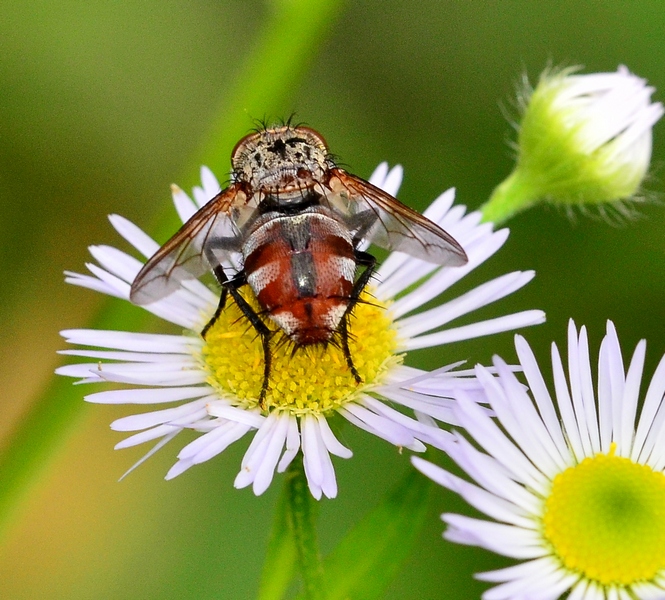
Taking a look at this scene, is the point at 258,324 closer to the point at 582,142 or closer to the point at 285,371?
the point at 285,371

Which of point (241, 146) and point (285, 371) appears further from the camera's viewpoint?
point (241, 146)

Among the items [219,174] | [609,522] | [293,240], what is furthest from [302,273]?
[219,174]

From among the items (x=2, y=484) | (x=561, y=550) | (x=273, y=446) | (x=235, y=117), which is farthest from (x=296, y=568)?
(x=235, y=117)

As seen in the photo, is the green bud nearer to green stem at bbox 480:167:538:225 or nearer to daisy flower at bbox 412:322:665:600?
green stem at bbox 480:167:538:225

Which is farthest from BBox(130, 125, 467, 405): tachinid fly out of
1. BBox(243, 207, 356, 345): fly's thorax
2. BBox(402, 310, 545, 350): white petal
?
BBox(402, 310, 545, 350): white petal

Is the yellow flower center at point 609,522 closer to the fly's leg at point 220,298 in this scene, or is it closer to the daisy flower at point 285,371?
the daisy flower at point 285,371

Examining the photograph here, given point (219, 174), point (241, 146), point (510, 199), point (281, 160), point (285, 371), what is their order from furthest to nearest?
point (219, 174) < point (510, 199) < point (241, 146) < point (281, 160) < point (285, 371)

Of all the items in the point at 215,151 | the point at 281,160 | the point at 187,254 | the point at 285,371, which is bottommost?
the point at 285,371

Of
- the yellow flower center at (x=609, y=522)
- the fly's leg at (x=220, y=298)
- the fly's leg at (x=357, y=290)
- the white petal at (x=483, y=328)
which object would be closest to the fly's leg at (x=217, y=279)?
the fly's leg at (x=220, y=298)
